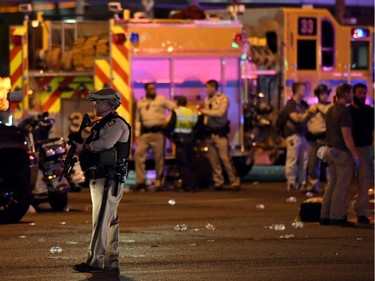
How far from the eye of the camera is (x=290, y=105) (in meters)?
21.1

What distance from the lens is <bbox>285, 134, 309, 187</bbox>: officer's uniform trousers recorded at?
21.2 m

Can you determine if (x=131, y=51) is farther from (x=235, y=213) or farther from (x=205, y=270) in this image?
(x=205, y=270)

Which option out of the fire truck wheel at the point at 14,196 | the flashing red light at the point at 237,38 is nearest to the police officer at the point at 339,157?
the fire truck wheel at the point at 14,196

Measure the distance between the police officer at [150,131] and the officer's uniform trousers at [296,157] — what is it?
1.99 metres

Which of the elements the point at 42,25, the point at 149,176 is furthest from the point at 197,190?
the point at 42,25

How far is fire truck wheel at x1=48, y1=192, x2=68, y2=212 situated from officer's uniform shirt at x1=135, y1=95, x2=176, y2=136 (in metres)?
3.60

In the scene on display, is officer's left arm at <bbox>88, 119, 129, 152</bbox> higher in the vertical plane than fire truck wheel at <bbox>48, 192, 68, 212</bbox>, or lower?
higher

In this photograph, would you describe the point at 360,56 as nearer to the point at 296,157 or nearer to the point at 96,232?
the point at 296,157

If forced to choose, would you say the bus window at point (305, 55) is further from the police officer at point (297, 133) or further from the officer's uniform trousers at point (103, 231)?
the officer's uniform trousers at point (103, 231)

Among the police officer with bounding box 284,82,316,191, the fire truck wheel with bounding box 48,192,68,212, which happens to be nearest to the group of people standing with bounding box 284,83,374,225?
the fire truck wheel with bounding box 48,192,68,212

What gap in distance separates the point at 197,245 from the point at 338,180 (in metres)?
2.58

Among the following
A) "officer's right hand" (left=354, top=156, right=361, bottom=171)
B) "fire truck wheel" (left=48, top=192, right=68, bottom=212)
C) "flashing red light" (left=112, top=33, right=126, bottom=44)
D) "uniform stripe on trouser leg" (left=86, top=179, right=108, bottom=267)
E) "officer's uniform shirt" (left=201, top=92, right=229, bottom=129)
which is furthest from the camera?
"flashing red light" (left=112, top=33, right=126, bottom=44)

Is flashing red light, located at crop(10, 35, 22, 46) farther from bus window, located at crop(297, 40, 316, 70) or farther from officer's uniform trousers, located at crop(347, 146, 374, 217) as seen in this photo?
officer's uniform trousers, located at crop(347, 146, 374, 217)

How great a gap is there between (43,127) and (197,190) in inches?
179
